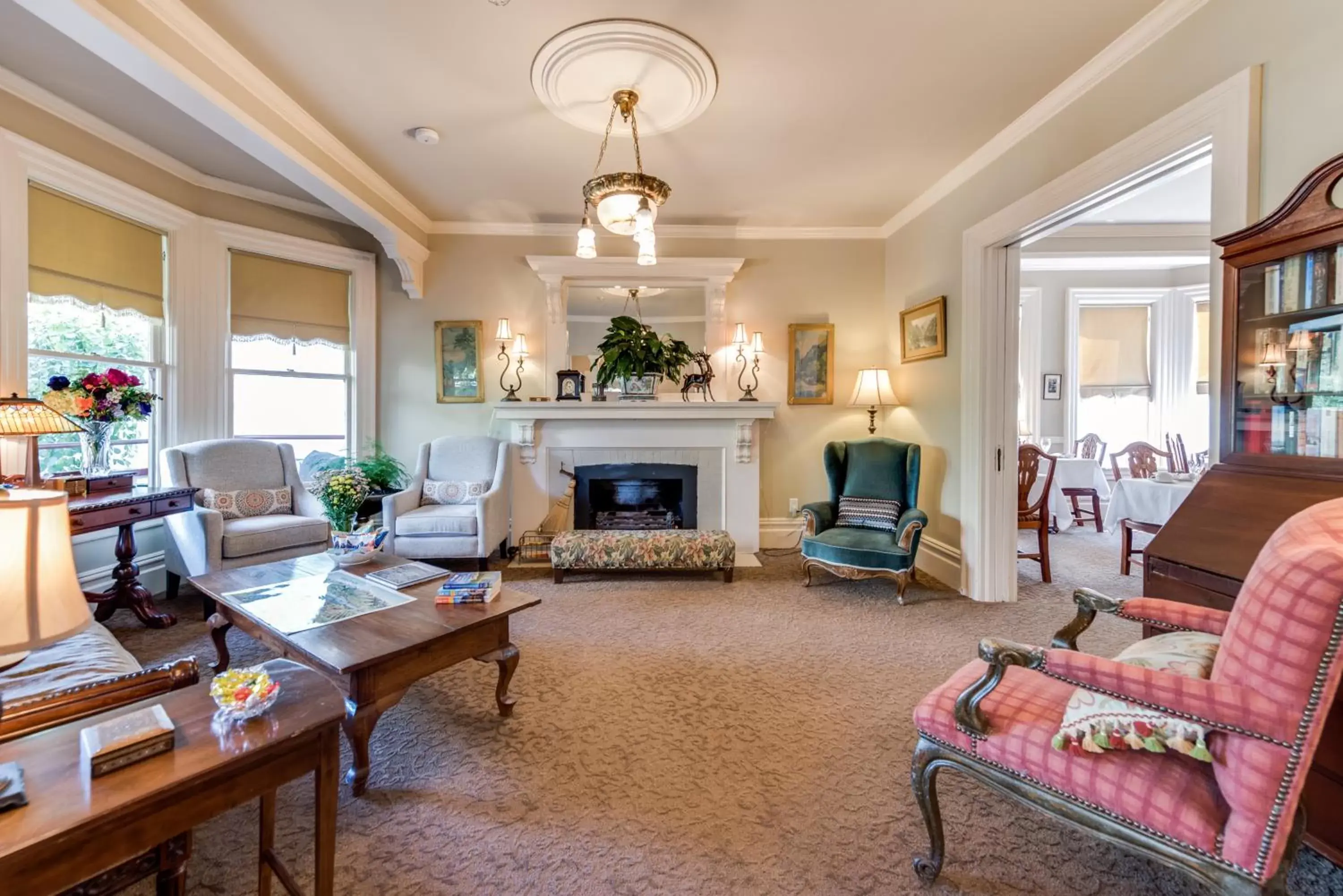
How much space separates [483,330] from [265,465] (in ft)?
6.09

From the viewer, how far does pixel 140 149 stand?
322cm

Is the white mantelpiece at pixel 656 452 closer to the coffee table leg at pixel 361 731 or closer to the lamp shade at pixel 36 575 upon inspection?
the coffee table leg at pixel 361 731

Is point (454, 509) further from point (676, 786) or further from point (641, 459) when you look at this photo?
point (676, 786)

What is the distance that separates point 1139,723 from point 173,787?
1787 millimetres

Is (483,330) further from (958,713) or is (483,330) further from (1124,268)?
(1124,268)

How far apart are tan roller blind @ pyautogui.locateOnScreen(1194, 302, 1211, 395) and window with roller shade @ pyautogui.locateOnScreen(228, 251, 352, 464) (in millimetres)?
8814

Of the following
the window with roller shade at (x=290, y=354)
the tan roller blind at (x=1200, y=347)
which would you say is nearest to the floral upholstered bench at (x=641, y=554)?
the window with roller shade at (x=290, y=354)

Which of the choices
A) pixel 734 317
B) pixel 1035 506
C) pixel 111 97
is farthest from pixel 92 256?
pixel 1035 506

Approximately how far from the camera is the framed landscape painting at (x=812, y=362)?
4.50 metres

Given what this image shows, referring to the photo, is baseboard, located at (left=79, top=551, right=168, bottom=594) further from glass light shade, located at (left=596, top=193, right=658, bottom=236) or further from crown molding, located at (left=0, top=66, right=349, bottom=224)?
glass light shade, located at (left=596, top=193, right=658, bottom=236)

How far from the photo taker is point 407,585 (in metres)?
2.21

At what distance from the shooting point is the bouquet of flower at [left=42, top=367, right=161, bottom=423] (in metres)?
2.72

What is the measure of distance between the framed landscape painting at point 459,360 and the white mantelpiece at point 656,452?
32cm

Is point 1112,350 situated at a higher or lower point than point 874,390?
higher
